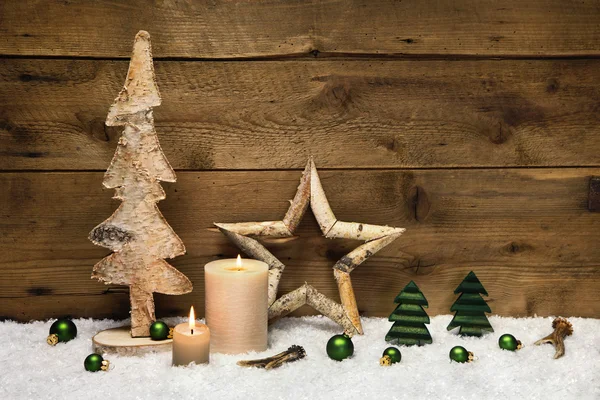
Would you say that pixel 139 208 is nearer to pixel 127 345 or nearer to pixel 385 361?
pixel 127 345

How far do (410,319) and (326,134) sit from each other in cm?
40

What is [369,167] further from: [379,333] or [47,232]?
Result: [47,232]

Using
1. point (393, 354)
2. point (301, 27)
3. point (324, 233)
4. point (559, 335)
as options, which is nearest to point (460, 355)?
point (393, 354)

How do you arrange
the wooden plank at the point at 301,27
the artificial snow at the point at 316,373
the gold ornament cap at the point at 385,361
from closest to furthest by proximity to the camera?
the artificial snow at the point at 316,373, the gold ornament cap at the point at 385,361, the wooden plank at the point at 301,27

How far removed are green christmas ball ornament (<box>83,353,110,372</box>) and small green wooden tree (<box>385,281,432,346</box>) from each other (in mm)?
504

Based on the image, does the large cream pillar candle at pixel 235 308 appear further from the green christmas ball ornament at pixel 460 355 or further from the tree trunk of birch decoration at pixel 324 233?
the green christmas ball ornament at pixel 460 355

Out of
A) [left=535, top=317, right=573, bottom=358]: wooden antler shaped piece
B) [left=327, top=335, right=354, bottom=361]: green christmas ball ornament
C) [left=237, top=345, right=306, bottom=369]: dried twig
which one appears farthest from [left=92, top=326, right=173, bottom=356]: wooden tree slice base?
[left=535, top=317, right=573, bottom=358]: wooden antler shaped piece

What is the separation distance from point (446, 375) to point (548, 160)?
1.77 feet

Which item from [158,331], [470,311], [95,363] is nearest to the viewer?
[95,363]

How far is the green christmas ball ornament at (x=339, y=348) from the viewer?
111 centimetres

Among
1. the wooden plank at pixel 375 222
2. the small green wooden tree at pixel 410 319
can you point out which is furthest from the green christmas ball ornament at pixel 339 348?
the wooden plank at pixel 375 222

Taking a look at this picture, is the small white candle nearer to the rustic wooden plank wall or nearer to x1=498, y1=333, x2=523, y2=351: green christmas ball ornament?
the rustic wooden plank wall

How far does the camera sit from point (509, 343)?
1.18 meters

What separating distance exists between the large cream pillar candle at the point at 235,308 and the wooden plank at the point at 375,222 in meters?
0.19
